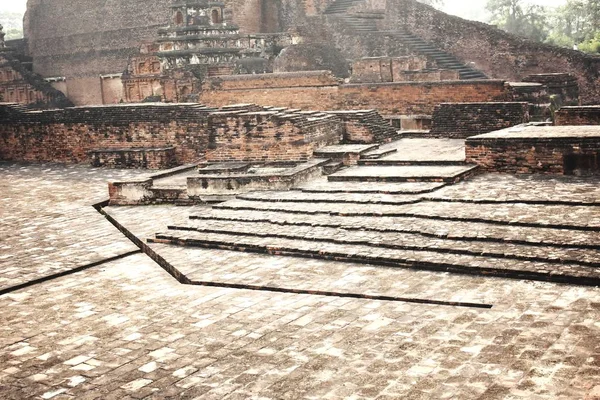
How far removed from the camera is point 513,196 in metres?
7.75

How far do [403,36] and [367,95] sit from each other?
302 inches

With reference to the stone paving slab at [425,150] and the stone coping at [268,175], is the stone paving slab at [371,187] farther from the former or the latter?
the stone paving slab at [425,150]

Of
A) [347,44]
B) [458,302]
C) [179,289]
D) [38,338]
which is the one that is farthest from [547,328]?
[347,44]

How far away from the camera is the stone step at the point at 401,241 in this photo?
597cm

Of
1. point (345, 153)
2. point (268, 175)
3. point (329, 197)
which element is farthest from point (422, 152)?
point (329, 197)

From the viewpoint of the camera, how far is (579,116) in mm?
11172

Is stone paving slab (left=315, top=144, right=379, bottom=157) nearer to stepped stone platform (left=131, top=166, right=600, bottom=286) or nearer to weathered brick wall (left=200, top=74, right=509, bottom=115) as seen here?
stepped stone platform (left=131, top=166, right=600, bottom=286)

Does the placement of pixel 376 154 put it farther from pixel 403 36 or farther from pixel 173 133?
pixel 403 36

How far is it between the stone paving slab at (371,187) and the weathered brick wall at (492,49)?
34.8ft

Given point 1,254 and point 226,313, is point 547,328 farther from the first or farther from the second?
point 1,254

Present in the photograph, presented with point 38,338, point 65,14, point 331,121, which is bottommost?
point 38,338

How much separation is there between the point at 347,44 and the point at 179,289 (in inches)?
669

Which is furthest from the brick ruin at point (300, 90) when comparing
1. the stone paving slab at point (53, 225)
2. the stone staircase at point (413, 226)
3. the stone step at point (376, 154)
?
the stone staircase at point (413, 226)

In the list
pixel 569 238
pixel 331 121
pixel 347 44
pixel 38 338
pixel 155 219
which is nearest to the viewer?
pixel 38 338
